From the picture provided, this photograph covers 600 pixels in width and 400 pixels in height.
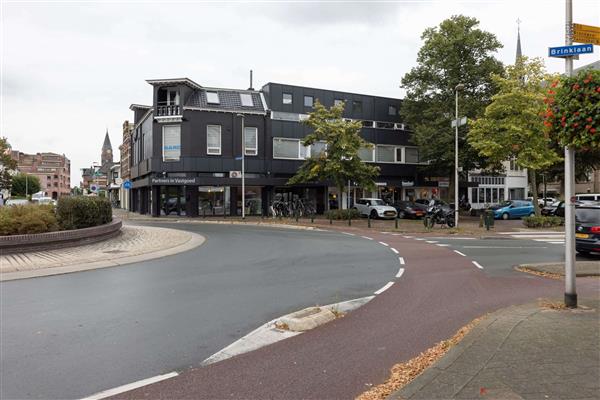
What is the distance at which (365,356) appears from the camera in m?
4.75

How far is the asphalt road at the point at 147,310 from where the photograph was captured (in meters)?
4.43

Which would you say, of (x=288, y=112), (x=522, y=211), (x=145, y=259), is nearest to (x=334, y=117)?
(x=288, y=112)

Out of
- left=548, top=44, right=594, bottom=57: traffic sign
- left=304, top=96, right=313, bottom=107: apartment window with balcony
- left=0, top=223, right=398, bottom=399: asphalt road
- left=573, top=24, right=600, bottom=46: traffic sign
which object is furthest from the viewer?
left=304, top=96, right=313, bottom=107: apartment window with balcony

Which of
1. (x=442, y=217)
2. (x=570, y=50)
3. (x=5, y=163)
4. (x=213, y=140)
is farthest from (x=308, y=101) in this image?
(x=5, y=163)

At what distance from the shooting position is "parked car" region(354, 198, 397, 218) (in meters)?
30.8

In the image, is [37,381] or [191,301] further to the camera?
[191,301]

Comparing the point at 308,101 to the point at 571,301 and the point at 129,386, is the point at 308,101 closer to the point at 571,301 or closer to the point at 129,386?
the point at 571,301

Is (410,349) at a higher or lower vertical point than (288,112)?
lower

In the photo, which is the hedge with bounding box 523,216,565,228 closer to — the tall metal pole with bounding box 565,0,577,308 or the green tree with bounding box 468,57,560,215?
the green tree with bounding box 468,57,560,215

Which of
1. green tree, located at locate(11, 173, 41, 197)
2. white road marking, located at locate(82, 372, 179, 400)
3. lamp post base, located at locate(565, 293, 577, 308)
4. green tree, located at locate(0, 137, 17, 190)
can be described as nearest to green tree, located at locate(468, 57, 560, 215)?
lamp post base, located at locate(565, 293, 577, 308)

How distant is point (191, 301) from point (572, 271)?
6077 millimetres

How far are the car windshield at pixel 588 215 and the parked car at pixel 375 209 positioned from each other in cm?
1728

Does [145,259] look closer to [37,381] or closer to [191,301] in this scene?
[191,301]

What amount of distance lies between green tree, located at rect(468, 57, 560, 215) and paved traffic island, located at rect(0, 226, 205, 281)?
57.3 ft
